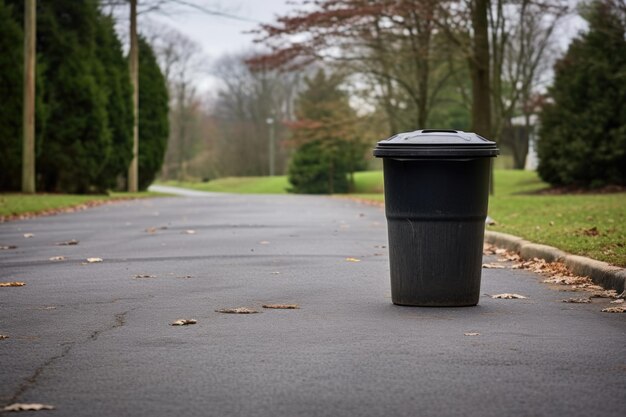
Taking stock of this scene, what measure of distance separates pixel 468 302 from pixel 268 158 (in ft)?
269

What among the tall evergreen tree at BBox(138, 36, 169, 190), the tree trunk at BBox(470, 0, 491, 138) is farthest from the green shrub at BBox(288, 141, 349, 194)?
the tree trunk at BBox(470, 0, 491, 138)

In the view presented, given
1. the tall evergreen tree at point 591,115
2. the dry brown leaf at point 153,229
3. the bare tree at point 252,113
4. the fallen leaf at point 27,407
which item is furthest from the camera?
the bare tree at point 252,113

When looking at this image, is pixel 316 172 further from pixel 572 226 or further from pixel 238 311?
pixel 238 311

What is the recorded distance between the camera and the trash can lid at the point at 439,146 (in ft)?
25.8

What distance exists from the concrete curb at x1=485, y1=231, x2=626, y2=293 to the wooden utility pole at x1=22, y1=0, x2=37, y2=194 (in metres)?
18.9

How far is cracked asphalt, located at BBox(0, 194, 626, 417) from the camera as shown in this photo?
477 cm

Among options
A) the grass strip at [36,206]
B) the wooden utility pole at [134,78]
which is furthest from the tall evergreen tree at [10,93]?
the wooden utility pole at [134,78]

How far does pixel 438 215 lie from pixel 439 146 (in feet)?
1.74

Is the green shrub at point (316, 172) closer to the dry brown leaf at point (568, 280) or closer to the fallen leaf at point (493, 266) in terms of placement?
the fallen leaf at point (493, 266)

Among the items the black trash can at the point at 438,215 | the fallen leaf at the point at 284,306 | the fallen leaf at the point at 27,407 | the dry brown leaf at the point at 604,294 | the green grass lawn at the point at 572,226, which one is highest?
the black trash can at the point at 438,215

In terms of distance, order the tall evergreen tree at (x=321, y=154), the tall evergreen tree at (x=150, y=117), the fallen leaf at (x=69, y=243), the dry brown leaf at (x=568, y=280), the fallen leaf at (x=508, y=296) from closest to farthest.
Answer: the fallen leaf at (x=508, y=296) → the dry brown leaf at (x=568, y=280) → the fallen leaf at (x=69, y=243) → the tall evergreen tree at (x=150, y=117) → the tall evergreen tree at (x=321, y=154)

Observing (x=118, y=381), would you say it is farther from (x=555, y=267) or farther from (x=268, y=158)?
(x=268, y=158)

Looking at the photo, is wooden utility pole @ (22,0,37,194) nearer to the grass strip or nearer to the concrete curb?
the grass strip

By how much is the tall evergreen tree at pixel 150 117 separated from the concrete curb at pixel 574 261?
104 ft
